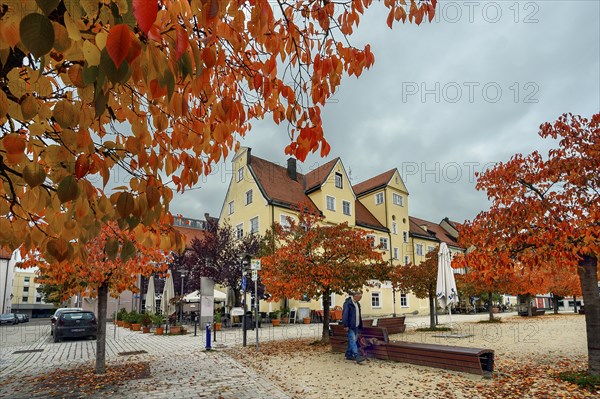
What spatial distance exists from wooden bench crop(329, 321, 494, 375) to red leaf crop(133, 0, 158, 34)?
890 centimetres

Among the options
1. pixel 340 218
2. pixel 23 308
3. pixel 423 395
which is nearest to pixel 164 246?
pixel 423 395

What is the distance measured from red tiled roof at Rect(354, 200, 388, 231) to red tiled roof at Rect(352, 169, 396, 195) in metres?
2.31

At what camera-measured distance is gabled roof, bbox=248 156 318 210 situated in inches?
1316

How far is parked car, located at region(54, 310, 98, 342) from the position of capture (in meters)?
18.5

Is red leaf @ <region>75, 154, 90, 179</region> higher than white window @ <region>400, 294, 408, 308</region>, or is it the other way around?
red leaf @ <region>75, 154, 90, 179</region>

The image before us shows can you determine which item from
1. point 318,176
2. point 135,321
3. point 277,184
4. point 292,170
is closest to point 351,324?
point 135,321

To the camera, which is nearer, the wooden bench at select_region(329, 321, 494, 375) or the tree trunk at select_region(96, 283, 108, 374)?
the wooden bench at select_region(329, 321, 494, 375)

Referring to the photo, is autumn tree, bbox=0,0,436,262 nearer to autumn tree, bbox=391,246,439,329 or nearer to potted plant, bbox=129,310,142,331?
autumn tree, bbox=391,246,439,329

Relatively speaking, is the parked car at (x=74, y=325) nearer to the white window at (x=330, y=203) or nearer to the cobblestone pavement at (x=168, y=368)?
the cobblestone pavement at (x=168, y=368)

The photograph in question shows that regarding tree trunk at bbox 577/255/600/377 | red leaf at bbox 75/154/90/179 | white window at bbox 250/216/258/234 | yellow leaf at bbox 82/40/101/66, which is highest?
white window at bbox 250/216/258/234

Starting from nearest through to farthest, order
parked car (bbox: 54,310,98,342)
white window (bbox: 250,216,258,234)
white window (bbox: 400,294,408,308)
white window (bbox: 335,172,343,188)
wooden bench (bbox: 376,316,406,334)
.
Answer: parked car (bbox: 54,310,98,342) → wooden bench (bbox: 376,316,406,334) → white window (bbox: 250,216,258,234) → white window (bbox: 335,172,343,188) → white window (bbox: 400,294,408,308)

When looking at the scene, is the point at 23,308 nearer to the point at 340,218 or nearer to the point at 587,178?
the point at 340,218

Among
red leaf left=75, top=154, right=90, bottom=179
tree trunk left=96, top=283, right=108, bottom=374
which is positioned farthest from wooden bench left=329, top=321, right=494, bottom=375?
red leaf left=75, top=154, right=90, bottom=179

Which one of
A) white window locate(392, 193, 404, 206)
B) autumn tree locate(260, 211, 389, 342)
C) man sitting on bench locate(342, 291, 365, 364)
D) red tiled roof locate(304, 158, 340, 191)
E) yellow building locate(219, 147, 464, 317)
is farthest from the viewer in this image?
white window locate(392, 193, 404, 206)
